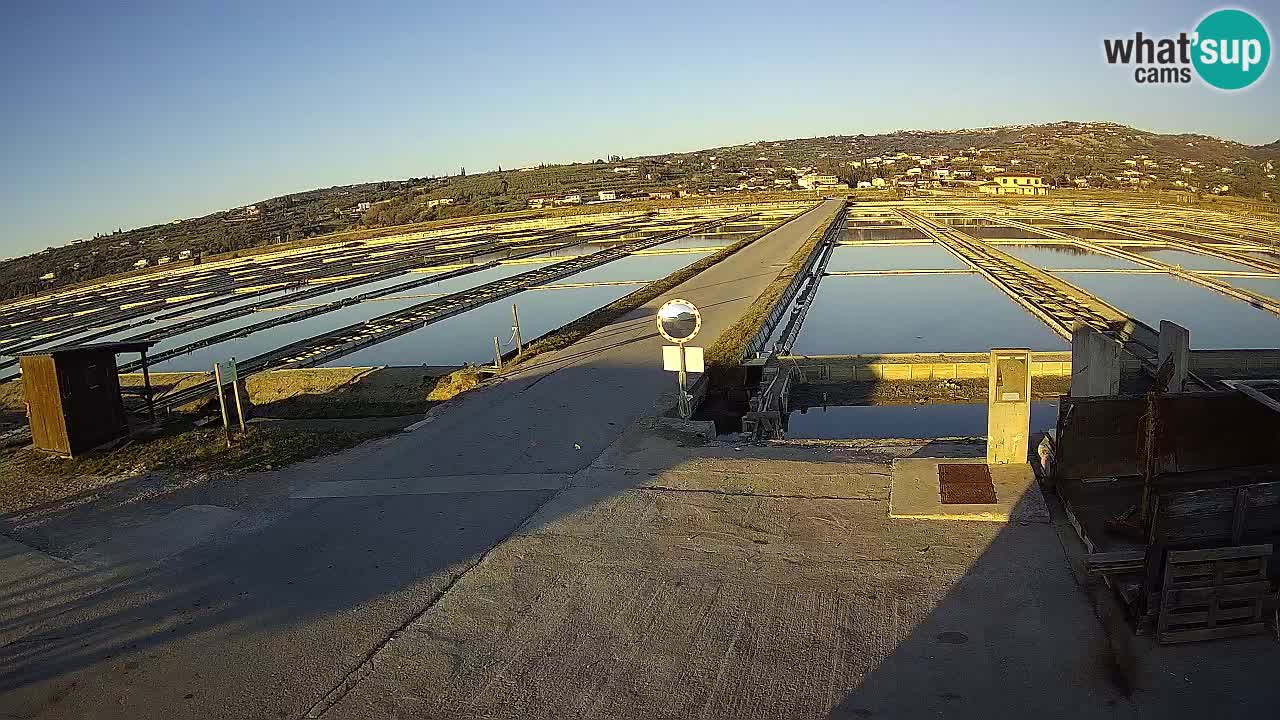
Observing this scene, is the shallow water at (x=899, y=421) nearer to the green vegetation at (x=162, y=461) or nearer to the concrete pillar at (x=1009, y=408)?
the concrete pillar at (x=1009, y=408)

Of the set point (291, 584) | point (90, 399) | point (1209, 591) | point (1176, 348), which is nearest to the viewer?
point (1209, 591)

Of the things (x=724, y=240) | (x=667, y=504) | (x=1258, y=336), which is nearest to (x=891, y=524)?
(x=667, y=504)

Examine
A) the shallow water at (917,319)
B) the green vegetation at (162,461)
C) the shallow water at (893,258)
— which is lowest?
the shallow water at (917,319)

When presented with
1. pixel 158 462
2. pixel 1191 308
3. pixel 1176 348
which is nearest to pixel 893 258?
pixel 1191 308

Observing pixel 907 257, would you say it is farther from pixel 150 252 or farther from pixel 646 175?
pixel 646 175

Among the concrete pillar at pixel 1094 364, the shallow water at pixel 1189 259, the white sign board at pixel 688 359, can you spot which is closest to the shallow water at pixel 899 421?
the concrete pillar at pixel 1094 364

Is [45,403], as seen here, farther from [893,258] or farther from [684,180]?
[684,180]
